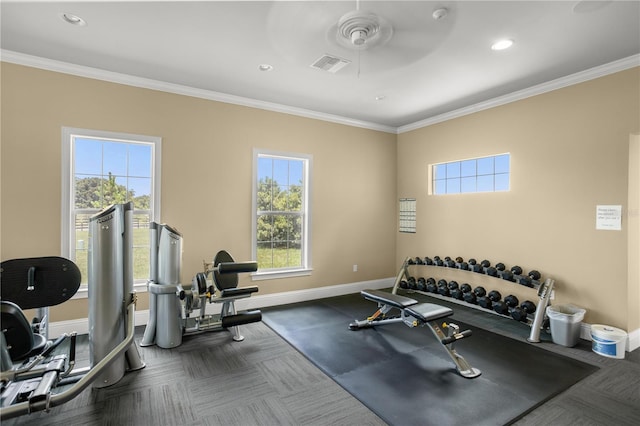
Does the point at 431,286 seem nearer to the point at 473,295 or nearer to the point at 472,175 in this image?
the point at 473,295

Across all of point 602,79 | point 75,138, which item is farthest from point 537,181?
point 75,138

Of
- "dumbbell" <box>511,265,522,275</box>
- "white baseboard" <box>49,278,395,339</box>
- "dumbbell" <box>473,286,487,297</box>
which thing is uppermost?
"dumbbell" <box>511,265,522,275</box>

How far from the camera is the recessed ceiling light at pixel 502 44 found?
2.73 metres

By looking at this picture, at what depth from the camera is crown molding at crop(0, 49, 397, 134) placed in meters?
3.07

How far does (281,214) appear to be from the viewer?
4.60 meters

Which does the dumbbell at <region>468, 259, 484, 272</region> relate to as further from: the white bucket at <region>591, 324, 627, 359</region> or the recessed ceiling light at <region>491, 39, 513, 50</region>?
the recessed ceiling light at <region>491, 39, 513, 50</region>

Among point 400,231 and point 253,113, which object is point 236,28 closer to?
point 253,113

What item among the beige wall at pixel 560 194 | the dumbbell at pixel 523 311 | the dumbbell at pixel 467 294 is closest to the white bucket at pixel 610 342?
the beige wall at pixel 560 194

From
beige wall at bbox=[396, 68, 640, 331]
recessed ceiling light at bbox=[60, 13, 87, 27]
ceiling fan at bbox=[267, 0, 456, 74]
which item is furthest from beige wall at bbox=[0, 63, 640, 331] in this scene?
ceiling fan at bbox=[267, 0, 456, 74]

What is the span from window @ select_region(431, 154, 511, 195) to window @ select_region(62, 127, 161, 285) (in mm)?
3969

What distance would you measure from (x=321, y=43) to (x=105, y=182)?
107 inches

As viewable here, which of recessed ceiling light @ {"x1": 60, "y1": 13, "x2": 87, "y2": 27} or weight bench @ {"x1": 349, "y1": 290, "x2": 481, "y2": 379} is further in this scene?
weight bench @ {"x1": 349, "y1": 290, "x2": 481, "y2": 379}

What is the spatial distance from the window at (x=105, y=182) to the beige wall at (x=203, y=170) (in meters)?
0.09

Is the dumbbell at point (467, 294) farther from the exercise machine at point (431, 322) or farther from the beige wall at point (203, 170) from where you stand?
the beige wall at point (203, 170)
